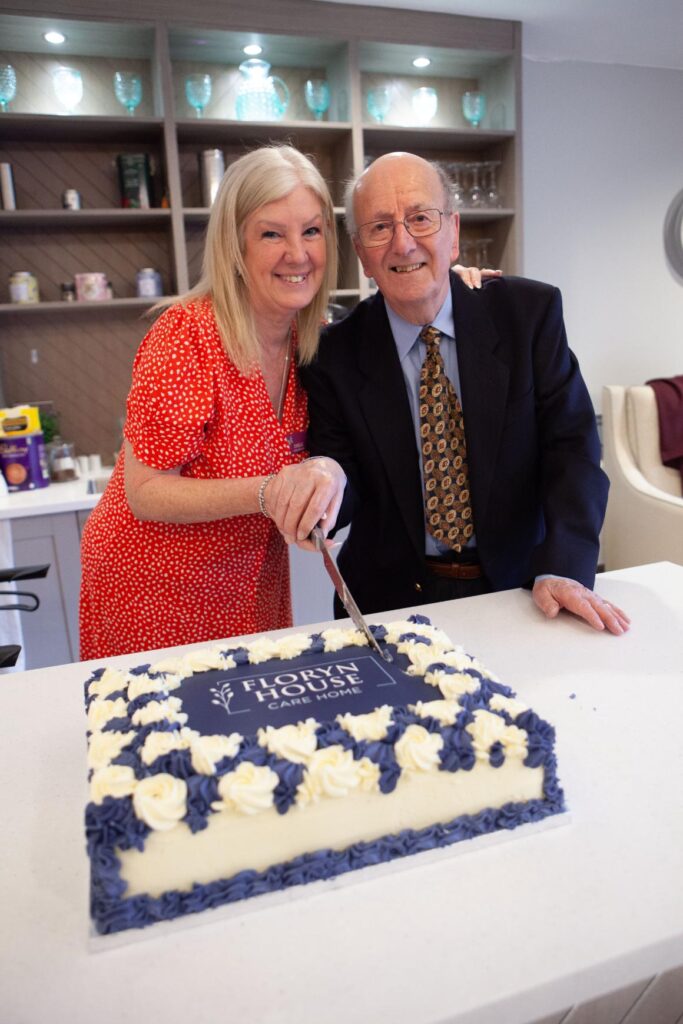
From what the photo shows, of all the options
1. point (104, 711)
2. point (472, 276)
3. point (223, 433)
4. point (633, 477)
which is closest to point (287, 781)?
point (104, 711)

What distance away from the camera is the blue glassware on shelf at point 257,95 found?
10.2ft

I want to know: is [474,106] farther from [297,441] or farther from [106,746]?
[106,746]

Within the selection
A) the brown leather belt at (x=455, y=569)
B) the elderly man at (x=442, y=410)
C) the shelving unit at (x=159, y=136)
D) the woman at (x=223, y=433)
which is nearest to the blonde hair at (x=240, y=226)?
the woman at (x=223, y=433)

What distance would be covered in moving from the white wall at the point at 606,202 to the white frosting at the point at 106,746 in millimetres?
3931

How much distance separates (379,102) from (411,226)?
2.20 meters

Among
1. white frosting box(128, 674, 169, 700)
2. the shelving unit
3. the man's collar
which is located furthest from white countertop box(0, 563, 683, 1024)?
the shelving unit

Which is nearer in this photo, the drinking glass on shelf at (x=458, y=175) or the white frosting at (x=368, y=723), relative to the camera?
the white frosting at (x=368, y=723)

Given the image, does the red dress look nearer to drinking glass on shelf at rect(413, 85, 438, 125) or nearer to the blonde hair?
the blonde hair

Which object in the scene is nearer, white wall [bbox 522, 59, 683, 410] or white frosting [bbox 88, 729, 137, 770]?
white frosting [bbox 88, 729, 137, 770]

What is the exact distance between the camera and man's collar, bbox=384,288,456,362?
159cm

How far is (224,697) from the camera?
87cm

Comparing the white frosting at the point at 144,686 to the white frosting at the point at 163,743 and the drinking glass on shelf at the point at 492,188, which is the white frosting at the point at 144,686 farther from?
the drinking glass on shelf at the point at 492,188

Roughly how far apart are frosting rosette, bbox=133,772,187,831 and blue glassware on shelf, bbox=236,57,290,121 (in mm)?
3035

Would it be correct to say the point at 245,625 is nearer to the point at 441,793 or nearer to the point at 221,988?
the point at 441,793
